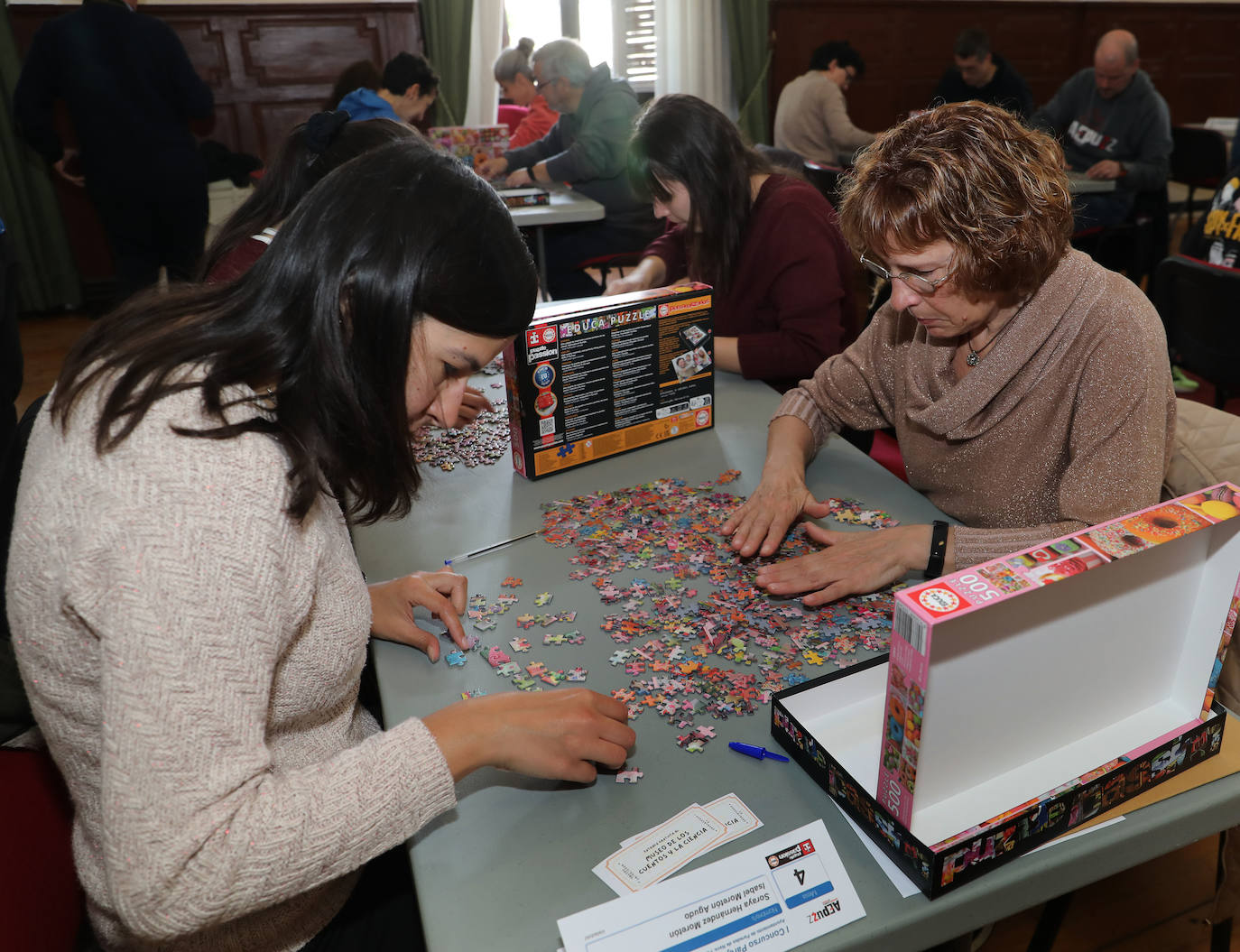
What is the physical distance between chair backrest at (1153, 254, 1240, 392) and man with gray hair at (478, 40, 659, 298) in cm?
244

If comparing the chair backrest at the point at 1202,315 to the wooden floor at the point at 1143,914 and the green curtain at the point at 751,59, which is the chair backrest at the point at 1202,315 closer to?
the wooden floor at the point at 1143,914

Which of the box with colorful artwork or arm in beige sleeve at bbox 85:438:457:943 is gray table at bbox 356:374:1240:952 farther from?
the box with colorful artwork

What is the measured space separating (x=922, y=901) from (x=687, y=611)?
1.70ft

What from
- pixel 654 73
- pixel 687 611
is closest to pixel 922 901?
pixel 687 611

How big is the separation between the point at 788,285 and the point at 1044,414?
100 centimetres

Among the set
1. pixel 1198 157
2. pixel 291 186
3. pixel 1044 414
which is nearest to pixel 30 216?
pixel 291 186

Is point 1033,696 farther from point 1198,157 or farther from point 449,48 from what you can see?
point 1198,157

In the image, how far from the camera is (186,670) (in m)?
0.75

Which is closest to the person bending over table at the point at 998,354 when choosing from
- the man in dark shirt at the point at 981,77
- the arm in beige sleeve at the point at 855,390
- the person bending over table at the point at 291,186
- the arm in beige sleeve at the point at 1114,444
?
the arm in beige sleeve at the point at 1114,444

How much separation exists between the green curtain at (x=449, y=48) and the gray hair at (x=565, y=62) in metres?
1.75

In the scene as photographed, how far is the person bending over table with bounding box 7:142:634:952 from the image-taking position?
2.52 ft

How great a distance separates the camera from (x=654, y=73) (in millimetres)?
7336

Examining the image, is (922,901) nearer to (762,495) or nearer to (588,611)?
(588,611)

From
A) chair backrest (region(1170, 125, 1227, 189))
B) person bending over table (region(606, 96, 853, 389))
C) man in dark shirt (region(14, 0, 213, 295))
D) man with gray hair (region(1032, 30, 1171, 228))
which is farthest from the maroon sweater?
chair backrest (region(1170, 125, 1227, 189))
